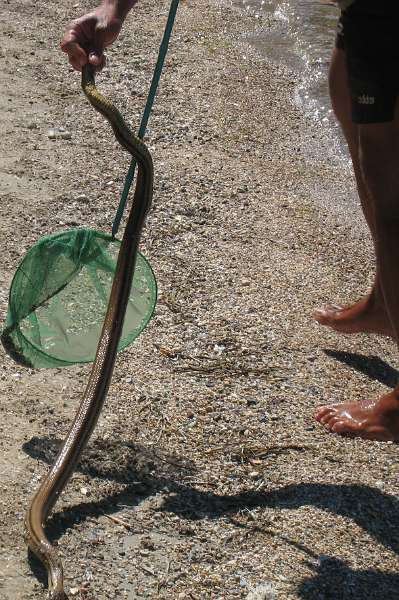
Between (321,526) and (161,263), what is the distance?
2025 mm

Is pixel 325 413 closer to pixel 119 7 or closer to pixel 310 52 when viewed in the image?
pixel 119 7

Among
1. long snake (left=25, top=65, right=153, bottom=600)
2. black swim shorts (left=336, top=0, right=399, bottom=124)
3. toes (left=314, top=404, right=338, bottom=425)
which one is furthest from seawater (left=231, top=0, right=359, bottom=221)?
long snake (left=25, top=65, right=153, bottom=600)

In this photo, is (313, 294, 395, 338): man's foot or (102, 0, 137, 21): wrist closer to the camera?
(102, 0, 137, 21): wrist

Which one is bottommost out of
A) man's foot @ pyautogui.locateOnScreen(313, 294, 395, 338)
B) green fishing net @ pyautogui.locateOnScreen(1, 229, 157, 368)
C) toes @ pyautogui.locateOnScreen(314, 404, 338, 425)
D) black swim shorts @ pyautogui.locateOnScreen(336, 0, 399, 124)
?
toes @ pyautogui.locateOnScreen(314, 404, 338, 425)

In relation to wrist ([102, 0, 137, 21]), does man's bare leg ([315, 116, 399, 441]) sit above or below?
below

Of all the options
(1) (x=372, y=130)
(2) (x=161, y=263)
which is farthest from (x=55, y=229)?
(1) (x=372, y=130)

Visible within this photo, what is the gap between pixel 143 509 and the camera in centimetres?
363

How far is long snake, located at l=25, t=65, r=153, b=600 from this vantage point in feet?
11.2

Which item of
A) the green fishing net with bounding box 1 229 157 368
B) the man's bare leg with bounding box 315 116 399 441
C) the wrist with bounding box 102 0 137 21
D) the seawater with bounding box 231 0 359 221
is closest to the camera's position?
the wrist with bounding box 102 0 137 21

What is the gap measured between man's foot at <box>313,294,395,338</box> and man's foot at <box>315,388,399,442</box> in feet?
1.70

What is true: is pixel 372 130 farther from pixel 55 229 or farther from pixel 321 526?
pixel 55 229

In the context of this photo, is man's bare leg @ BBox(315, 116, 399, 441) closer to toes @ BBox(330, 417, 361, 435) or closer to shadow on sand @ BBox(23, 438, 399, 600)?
toes @ BBox(330, 417, 361, 435)

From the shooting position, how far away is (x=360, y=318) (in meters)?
4.65

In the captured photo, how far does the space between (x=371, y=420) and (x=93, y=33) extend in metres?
1.87
